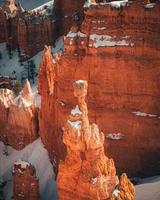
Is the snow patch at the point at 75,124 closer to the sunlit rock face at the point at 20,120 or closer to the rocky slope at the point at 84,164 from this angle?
the rocky slope at the point at 84,164

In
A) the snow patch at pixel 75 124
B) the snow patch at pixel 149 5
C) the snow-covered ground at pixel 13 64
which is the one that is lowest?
the snow-covered ground at pixel 13 64

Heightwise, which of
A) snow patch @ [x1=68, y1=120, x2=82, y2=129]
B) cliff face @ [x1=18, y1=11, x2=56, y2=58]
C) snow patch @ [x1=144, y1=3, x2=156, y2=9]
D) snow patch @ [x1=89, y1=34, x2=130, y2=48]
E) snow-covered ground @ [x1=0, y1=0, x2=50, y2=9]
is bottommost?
snow-covered ground @ [x1=0, y1=0, x2=50, y2=9]

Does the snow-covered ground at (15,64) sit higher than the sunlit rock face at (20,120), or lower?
lower

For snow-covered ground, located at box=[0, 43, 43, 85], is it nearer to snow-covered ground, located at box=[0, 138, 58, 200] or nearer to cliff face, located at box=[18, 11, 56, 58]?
cliff face, located at box=[18, 11, 56, 58]

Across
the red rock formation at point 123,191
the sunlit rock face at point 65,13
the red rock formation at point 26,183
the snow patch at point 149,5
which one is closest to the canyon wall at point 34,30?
the sunlit rock face at point 65,13

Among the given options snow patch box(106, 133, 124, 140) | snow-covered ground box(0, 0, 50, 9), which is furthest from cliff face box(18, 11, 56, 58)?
snow patch box(106, 133, 124, 140)

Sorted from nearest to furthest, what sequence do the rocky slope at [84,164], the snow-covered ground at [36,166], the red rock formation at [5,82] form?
the rocky slope at [84,164], the snow-covered ground at [36,166], the red rock formation at [5,82]

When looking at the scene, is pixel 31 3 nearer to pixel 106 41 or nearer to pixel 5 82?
pixel 5 82

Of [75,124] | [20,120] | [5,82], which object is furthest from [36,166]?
[5,82]
